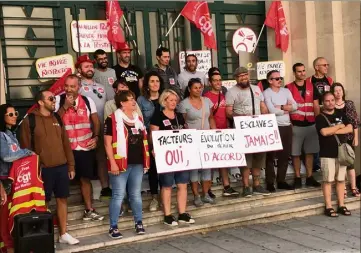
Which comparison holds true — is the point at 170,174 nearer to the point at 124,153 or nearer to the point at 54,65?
the point at 124,153

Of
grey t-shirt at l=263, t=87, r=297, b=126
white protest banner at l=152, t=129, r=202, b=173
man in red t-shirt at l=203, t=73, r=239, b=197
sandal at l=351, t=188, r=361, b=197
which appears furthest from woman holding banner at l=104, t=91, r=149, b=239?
sandal at l=351, t=188, r=361, b=197

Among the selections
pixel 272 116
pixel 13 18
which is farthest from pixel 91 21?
pixel 272 116

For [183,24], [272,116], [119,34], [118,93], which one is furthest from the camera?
[183,24]

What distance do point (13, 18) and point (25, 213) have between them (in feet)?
13.5

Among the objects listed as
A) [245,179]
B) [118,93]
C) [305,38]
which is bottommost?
[245,179]

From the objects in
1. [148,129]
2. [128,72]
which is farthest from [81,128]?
[128,72]

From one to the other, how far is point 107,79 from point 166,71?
1.03 metres

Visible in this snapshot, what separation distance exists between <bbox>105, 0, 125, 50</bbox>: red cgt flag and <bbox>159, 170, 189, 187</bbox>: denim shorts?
10.1 feet

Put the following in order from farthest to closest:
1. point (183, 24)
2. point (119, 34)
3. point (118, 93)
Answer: point (183, 24) < point (119, 34) < point (118, 93)

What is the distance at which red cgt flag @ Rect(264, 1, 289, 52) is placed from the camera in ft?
37.3

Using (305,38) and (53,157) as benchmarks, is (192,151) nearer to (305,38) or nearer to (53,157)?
(53,157)

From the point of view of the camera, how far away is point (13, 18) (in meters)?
8.84

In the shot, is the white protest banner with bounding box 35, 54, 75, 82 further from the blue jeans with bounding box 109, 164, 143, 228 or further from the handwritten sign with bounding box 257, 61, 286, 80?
the handwritten sign with bounding box 257, 61, 286, 80

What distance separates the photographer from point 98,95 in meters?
7.72
